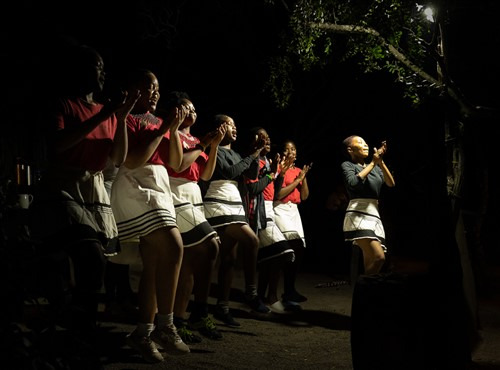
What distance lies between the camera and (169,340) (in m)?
4.58

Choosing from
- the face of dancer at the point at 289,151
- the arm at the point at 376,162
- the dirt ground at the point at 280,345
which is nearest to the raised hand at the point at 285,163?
the face of dancer at the point at 289,151

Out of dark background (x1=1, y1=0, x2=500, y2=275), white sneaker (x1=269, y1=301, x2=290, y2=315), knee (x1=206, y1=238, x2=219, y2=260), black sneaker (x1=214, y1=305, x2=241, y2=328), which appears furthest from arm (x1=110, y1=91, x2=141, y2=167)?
dark background (x1=1, y1=0, x2=500, y2=275)

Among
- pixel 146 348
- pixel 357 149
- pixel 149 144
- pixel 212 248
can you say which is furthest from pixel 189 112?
pixel 357 149

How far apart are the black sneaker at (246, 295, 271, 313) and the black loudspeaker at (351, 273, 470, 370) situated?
10.1 feet

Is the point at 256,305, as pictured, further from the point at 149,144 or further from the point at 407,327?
the point at 407,327

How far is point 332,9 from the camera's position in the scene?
6.79 metres

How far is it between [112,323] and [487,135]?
10.7 m

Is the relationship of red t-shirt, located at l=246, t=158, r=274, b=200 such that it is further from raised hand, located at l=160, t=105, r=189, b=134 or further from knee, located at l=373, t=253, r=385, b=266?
raised hand, located at l=160, t=105, r=189, b=134

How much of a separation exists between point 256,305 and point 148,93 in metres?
3.32

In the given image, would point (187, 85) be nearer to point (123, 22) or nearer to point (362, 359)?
point (123, 22)

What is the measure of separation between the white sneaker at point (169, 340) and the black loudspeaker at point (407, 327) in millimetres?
1343

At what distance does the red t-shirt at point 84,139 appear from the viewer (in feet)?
13.0

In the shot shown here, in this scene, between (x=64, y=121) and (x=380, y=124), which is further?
(x=380, y=124)

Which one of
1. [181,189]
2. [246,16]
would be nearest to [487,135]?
[246,16]
